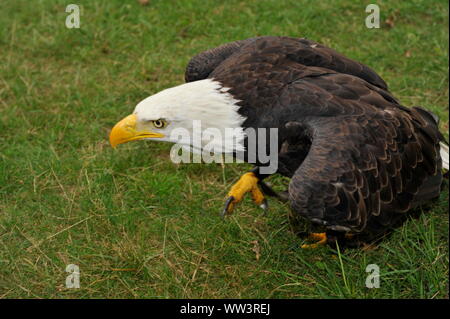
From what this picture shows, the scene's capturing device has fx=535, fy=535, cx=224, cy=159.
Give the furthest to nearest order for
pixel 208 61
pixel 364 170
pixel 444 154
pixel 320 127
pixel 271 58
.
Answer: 1. pixel 444 154
2. pixel 208 61
3. pixel 271 58
4. pixel 320 127
5. pixel 364 170

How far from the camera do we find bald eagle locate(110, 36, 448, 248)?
4086mm

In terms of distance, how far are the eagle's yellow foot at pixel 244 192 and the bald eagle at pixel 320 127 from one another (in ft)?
2.01

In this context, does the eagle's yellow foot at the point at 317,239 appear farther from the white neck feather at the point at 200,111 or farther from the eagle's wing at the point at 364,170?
the white neck feather at the point at 200,111

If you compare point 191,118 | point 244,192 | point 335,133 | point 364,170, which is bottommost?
point 244,192

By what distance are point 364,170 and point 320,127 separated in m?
0.49

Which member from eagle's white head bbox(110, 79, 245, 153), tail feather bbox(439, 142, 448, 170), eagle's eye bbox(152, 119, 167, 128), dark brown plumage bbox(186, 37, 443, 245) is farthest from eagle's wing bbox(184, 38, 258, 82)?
tail feather bbox(439, 142, 448, 170)

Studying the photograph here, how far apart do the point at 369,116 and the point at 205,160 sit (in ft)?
6.55

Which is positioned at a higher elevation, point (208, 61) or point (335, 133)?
point (208, 61)

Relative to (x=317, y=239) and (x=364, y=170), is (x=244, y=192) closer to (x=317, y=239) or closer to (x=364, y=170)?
(x=317, y=239)

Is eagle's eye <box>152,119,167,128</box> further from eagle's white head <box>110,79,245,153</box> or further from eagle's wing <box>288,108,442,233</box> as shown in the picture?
eagle's wing <box>288,108,442,233</box>

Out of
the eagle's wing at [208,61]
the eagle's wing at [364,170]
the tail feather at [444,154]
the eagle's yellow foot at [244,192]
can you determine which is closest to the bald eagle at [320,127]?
the eagle's wing at [364,170]

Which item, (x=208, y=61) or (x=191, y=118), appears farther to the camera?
(x=208, y=61)

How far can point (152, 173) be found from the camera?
5.75 meters

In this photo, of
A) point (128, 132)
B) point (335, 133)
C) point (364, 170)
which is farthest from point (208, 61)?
point (364, 170)
